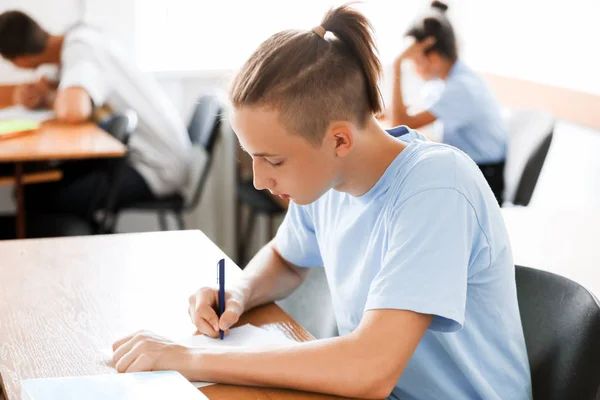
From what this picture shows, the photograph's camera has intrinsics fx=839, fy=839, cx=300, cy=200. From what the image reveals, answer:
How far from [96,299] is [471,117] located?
2113 mm

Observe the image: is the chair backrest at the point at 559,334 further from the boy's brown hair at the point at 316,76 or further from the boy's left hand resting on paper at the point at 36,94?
the boy's left hand resting on paper at the point at 36,94

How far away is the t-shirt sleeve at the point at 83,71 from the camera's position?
332 centimetres

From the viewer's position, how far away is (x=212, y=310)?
4.31ft

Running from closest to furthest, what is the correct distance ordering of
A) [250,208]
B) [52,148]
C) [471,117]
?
[52,148]
[471,117]
[250,208]

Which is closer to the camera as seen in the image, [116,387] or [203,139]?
[116,387]

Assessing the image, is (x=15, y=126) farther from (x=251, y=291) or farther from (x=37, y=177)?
(x=251, y=291)

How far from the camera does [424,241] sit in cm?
111

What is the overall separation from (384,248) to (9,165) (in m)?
2.16

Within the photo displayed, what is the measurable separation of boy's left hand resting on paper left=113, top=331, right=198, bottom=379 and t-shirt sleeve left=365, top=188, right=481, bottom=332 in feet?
0.85

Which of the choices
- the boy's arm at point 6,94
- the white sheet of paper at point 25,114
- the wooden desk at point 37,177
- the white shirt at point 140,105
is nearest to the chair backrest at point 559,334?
the wooden desk at point 37,177

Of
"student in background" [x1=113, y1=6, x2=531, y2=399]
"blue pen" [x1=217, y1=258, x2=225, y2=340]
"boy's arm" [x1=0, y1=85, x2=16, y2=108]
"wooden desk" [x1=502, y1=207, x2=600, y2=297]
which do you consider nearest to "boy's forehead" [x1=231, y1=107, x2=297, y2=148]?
"student in background" [x1=113, y1=6, x2=531, y2=399]

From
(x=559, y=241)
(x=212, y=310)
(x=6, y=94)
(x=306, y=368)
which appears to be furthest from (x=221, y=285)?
(x=6, y=94)

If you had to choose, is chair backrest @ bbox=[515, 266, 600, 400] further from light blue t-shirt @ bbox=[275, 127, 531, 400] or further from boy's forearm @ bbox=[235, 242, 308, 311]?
boy's forearm @ bbox=[235, 242, 308, 311]

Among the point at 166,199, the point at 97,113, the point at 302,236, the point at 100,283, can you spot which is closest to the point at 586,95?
the point at 166,199
